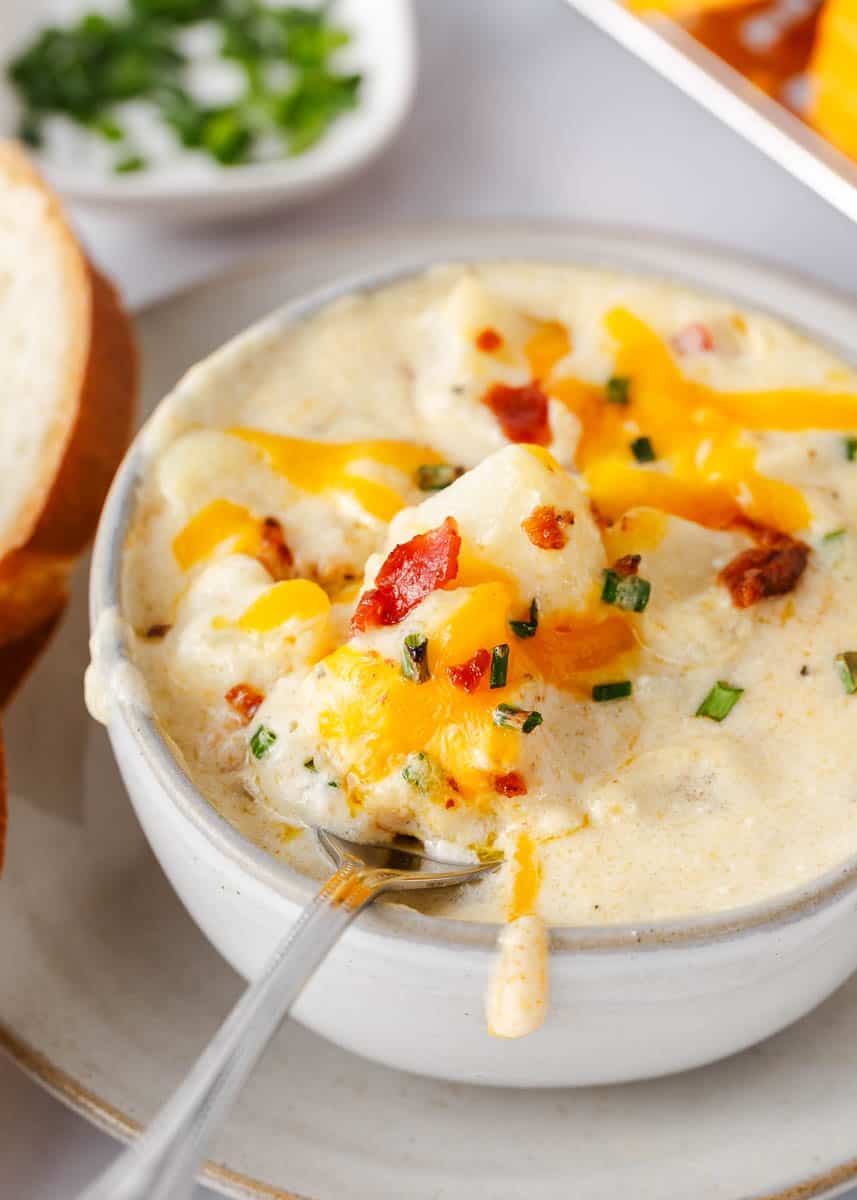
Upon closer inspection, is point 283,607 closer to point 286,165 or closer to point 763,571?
point 763,571

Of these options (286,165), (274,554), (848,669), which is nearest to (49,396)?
(274,554)

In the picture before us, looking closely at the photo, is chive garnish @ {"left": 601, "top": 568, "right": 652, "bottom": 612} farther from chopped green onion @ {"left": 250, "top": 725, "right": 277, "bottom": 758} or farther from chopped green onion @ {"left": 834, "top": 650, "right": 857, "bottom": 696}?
chopped green onion @ {"left": 250, "top": 725, "right": 277, "bottom": 758}

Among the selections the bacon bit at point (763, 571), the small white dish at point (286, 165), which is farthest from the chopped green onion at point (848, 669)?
the small white dish at point (286, 165)

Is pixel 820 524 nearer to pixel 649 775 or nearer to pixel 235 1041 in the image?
pixel 649 775

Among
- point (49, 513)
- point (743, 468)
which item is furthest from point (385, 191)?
point (743, 468)

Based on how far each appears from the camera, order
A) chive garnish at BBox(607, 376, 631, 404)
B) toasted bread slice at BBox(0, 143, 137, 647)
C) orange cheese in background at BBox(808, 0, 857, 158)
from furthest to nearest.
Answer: orange cheese in background at BBox(808, 0, 857, 158) → toasted bread slice at BBox(0, 143, 137, 647) → chive garnish at BBox(607, 376, 631, 404)

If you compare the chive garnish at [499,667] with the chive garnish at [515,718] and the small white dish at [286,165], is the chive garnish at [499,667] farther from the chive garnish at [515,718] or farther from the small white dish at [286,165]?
the small white dish at [286,165]

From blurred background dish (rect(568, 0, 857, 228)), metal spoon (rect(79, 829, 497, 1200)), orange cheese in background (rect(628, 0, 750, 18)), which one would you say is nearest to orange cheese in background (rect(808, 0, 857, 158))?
blurred background dish (rect(568, 0, 857, 228))

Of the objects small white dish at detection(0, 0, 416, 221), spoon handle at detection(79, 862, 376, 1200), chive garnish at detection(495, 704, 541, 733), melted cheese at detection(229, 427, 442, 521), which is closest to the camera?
spoon handle at detection(79, 862, 376, 1200)
